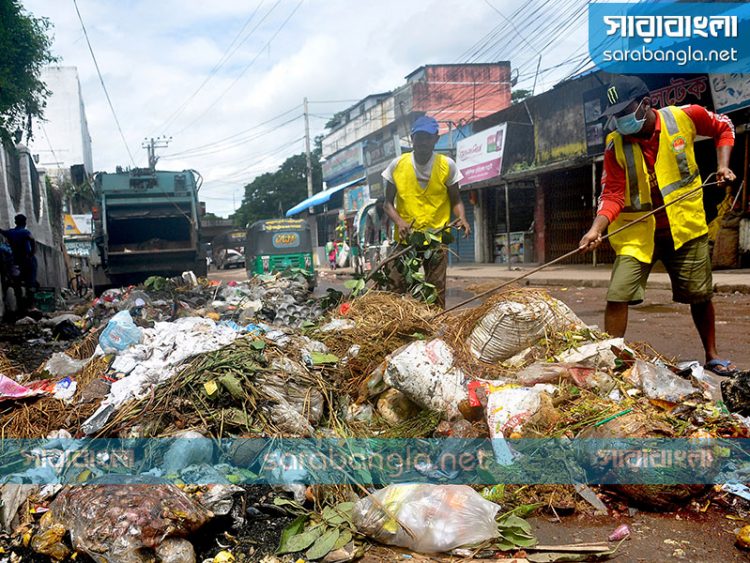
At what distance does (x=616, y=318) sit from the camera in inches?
133

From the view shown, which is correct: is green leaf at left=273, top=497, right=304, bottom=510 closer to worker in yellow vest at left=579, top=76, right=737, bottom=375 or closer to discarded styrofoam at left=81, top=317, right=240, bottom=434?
discarded styrofoam at left=81, top=317, right=240, bottom=434

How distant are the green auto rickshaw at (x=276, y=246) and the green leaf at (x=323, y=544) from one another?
9.79m

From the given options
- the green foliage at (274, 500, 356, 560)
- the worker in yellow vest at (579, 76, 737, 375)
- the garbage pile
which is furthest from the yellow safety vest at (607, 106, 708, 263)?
the green foliage at (274, 500, 356, 560)

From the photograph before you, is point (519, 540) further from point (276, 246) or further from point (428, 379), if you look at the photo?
point (276, 246)

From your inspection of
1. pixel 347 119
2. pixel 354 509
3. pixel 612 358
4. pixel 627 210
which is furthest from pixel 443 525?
pixel 347 119

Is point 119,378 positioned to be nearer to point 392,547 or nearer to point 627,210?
point 392,547

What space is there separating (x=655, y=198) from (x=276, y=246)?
9293 mm

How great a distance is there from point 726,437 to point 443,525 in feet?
3.99

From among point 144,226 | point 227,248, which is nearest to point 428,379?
point 144,226

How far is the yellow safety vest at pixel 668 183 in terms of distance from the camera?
328 cm

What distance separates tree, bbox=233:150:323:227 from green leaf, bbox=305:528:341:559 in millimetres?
49731

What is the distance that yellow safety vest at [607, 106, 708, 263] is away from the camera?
328 centimetres

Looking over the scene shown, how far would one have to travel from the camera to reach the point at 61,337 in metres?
6.62

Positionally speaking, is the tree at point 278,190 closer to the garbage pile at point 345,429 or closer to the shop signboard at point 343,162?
the shop signboard at point 343,162
